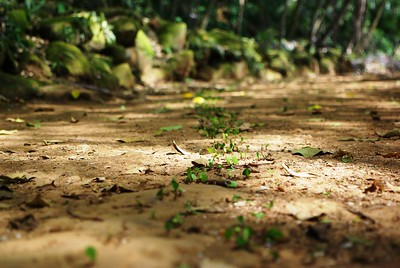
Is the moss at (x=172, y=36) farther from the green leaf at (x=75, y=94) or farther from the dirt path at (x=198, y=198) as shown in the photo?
the dirt path at (x=198, y=198)

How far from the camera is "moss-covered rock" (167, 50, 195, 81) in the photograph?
10107mm

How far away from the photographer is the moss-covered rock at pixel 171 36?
35.0 feet

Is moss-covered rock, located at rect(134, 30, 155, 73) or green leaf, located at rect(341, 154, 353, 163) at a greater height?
moss-covered rock, located at rect(134, 30, 155, 73)

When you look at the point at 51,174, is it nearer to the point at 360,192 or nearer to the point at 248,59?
the point at 360,192

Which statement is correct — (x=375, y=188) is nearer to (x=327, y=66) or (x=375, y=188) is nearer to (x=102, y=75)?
(x=102, y=75)

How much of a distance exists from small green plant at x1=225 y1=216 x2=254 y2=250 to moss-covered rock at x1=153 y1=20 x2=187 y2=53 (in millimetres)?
9125

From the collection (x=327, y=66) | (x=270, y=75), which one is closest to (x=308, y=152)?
(x=270, y=75)

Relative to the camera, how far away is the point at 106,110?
5.80m

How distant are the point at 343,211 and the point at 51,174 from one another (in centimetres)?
167

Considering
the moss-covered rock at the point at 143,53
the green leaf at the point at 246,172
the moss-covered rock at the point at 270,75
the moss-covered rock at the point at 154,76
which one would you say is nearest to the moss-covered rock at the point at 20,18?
the moss-covered rock at the point at 143,53

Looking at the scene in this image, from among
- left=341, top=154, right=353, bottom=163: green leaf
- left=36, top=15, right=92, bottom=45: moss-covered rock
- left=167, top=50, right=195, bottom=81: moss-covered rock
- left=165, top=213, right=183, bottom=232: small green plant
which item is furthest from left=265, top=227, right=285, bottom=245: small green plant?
left=167, top=50, right=195, bottom=81: moss-covered rock

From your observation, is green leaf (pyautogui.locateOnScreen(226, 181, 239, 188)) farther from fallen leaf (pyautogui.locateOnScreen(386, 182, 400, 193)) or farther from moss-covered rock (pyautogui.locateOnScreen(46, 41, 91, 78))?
moss-covered rock (pyautogui.locateOnScreen(46, 41, 91, 78))

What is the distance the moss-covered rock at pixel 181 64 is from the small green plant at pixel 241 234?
335 inches

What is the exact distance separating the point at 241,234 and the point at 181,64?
29.3 feet
